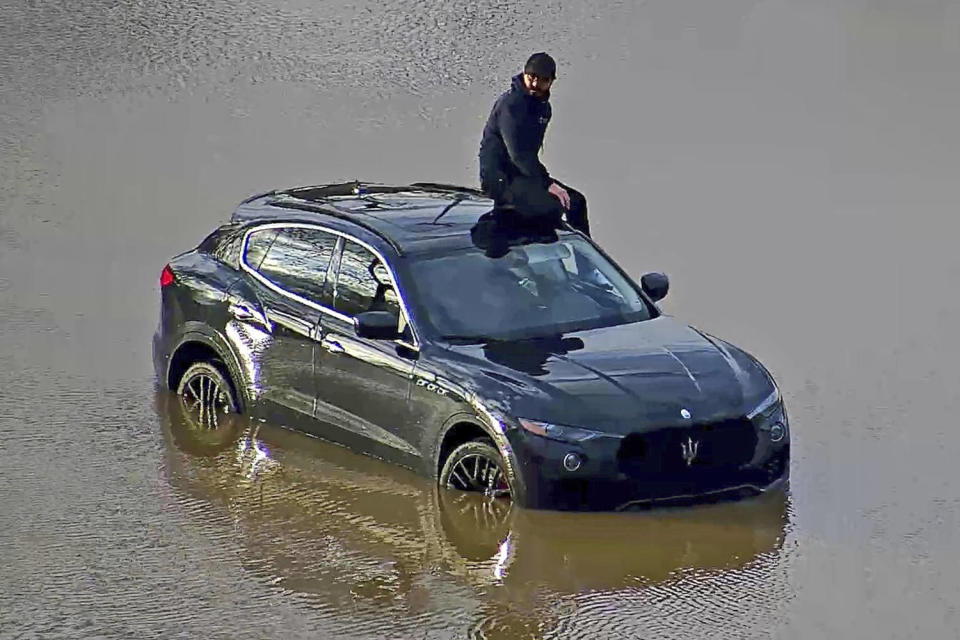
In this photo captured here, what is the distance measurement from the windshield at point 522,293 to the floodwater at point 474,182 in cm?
99

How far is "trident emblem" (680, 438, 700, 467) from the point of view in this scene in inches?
364

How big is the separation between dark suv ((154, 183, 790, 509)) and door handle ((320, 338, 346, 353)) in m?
0.01

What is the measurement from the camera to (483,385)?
30.9 feet

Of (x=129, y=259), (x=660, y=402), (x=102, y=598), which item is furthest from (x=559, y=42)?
(x=102, y=598)

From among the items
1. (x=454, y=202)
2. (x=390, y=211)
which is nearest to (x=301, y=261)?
(x=390, y=211)

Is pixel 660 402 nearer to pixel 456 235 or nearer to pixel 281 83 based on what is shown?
pixel 456 235

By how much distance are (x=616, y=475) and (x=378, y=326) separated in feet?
5.58

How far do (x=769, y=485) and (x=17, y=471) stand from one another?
170 inches

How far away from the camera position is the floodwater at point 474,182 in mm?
8391

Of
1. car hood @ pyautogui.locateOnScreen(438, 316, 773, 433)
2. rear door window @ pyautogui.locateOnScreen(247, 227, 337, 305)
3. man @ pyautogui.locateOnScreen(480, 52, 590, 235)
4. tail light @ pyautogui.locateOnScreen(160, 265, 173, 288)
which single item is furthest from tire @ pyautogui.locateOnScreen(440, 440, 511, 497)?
tail light @ pyautogui.locateOnScreen(160, 265, 173, 288)

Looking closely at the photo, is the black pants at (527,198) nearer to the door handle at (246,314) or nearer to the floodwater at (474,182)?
the door handle at (246,314)

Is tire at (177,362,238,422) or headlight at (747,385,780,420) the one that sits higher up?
headlight at (747,385,780,420)

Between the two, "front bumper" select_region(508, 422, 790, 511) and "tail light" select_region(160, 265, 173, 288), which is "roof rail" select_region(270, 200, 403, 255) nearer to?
"tail light" select_region(160, 265, 173, 288)

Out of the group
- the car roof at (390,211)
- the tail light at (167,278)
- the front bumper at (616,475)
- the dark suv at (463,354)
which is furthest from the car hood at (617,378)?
the tail light at (167,278)
